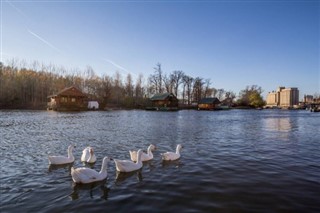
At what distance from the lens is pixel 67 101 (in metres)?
69.1

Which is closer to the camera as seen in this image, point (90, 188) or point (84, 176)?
point (90, 188)

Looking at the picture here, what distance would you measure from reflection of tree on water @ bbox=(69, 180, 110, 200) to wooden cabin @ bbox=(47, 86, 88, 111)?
63.7 meters

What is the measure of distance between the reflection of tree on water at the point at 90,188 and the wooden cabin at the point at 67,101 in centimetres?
6373

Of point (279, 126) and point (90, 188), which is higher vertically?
point (279, 126)

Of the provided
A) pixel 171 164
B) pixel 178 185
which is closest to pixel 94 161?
pixel 171 164

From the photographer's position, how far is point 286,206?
21.5 ft

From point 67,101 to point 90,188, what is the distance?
217 feet

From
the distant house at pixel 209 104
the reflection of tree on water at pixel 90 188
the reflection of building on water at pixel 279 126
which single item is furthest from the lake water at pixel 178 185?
the distant house at pixel 209 104

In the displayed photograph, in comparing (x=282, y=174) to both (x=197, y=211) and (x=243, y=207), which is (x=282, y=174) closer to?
(x=243, y=207)

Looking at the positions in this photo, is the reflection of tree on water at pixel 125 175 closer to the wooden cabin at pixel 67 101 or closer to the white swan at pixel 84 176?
the white swan at pixel 84 176

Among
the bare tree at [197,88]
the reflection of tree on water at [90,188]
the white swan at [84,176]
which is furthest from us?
the bare tree at [197,88]

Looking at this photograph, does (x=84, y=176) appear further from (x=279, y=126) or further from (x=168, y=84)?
(x=168, y=84)

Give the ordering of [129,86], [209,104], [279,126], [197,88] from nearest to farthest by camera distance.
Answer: [279,126]
[209,104]
[129,86]
[197,88]

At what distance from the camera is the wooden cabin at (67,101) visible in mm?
67000
